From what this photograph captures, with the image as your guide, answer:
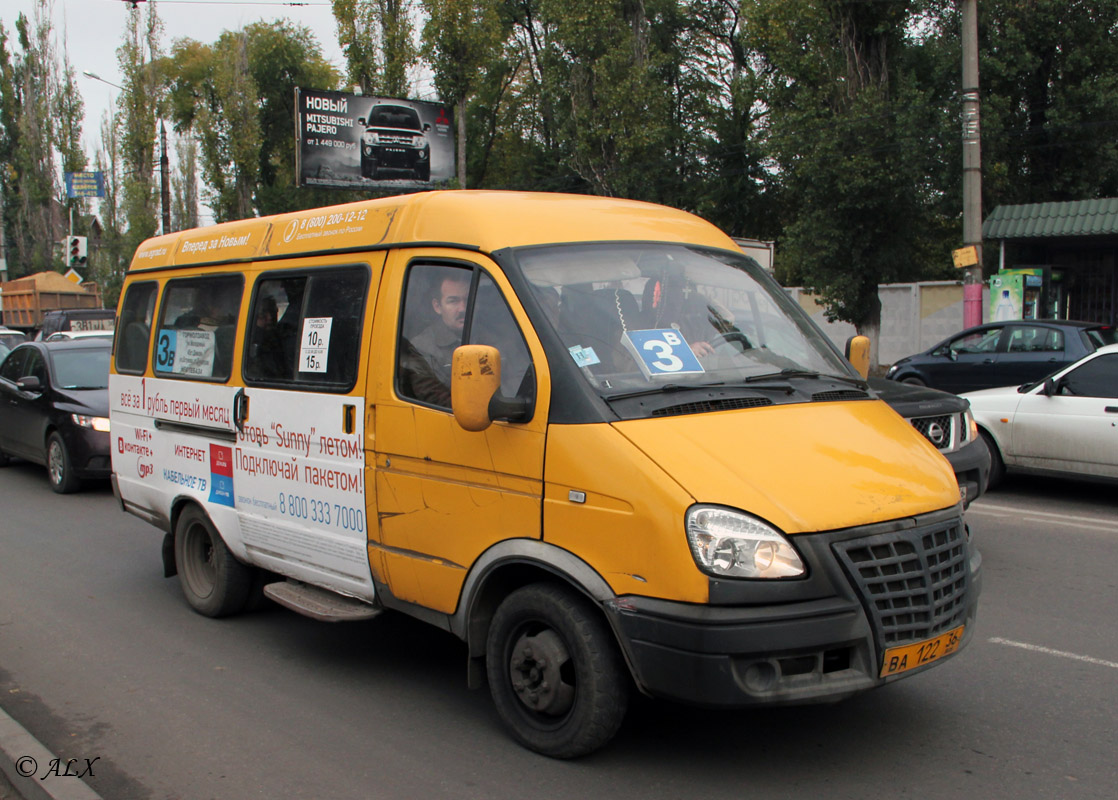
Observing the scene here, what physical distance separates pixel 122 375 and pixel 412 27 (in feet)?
100

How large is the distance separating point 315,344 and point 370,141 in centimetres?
2748

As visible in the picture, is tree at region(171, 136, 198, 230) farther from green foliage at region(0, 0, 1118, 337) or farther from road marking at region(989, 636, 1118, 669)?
road marking at region(989, 636, 1118, 669)

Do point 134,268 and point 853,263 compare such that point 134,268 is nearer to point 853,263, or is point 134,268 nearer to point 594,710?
point 594,710

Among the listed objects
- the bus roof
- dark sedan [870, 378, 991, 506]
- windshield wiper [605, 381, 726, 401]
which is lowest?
dark sedan [870, 378, 991, 506]

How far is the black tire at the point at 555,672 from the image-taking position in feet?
13.1

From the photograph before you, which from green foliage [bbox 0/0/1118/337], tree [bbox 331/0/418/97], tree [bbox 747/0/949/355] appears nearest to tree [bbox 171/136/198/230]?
green foliage [bbox 0/0/1118/337]

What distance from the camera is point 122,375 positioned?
7.36 m

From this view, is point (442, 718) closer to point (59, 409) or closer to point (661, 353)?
point (661, 353)

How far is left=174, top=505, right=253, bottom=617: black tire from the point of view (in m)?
6.35

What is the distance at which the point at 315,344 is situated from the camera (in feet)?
17.7

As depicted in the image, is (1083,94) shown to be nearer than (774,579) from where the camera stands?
No

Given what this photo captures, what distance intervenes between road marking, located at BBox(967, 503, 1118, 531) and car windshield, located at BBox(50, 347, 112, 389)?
9283mm

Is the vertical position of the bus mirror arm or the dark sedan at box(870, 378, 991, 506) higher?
the bus mirror arm

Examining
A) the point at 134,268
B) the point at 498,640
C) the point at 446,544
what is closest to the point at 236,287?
the point at 134,268
